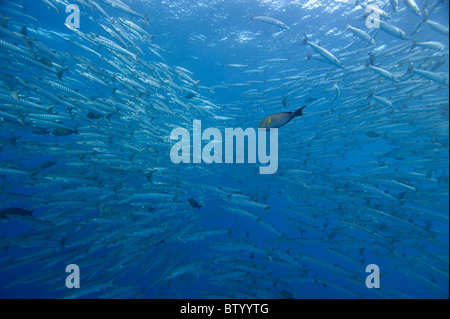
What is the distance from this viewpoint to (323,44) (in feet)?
50.3

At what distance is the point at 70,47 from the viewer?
745 inches

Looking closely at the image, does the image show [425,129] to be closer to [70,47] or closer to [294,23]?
[294,23]

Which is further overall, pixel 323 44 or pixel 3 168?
pixel 323 44

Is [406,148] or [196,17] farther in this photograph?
[196,17]

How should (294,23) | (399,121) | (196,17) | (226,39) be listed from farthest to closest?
(226,39) → (196,17) → (294,23) → (399,121)

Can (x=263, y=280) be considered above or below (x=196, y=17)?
below

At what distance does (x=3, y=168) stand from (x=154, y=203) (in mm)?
3532
